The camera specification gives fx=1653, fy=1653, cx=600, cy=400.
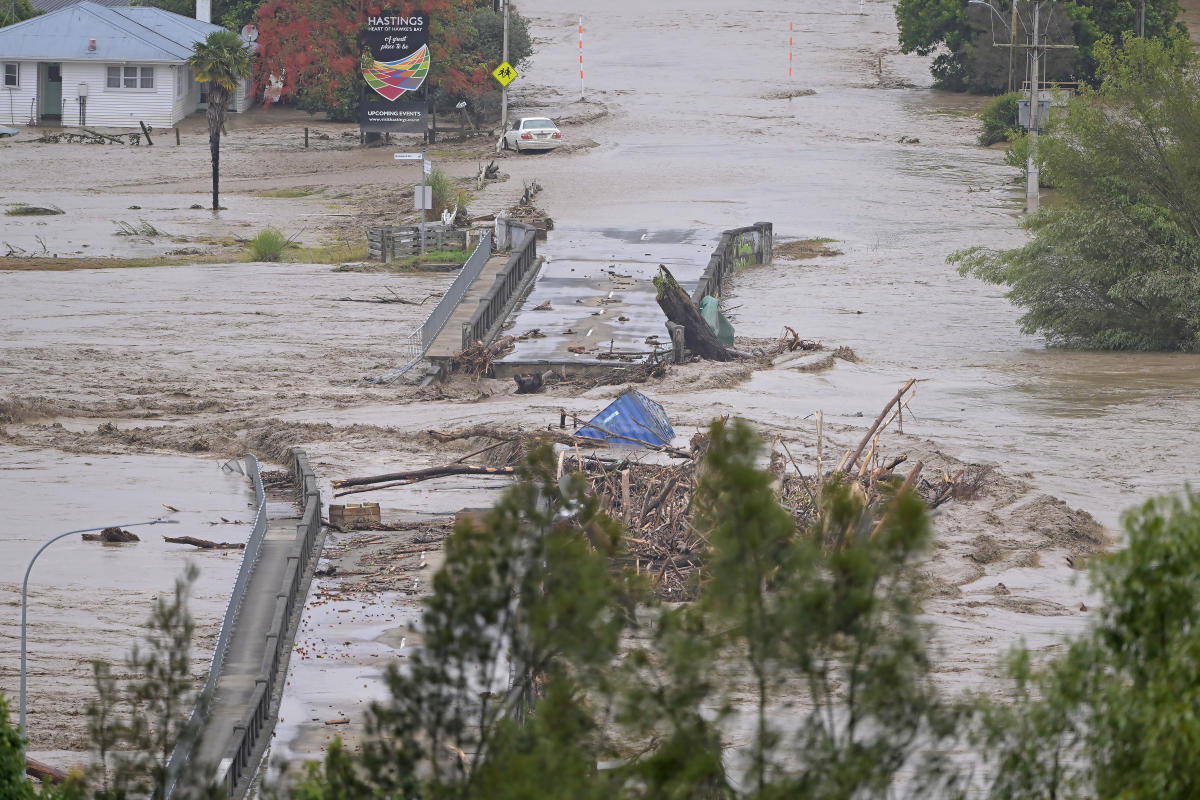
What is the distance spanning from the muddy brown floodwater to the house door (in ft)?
19.9

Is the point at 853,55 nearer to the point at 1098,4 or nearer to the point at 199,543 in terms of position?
the point at 1098,4

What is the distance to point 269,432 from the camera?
27.9 meters

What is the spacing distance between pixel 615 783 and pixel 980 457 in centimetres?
2071

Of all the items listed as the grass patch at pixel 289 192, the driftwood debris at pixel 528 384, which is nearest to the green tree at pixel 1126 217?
the driftwood debris at pixel 528 384

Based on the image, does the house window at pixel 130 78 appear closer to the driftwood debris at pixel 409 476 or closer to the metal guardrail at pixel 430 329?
the metal guardrail at pixel 430 329

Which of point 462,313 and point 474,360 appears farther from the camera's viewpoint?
point 462,313

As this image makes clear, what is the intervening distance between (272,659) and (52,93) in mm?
61194

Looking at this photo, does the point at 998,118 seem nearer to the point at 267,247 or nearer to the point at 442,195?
the point at 442,195

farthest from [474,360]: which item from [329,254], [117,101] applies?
[117,101]

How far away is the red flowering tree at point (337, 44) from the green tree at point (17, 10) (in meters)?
16.7

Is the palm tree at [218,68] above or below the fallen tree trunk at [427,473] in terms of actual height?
above

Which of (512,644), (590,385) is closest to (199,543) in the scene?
(590,385)

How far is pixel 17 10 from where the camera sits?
81375 mm

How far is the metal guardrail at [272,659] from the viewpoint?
14.1m
